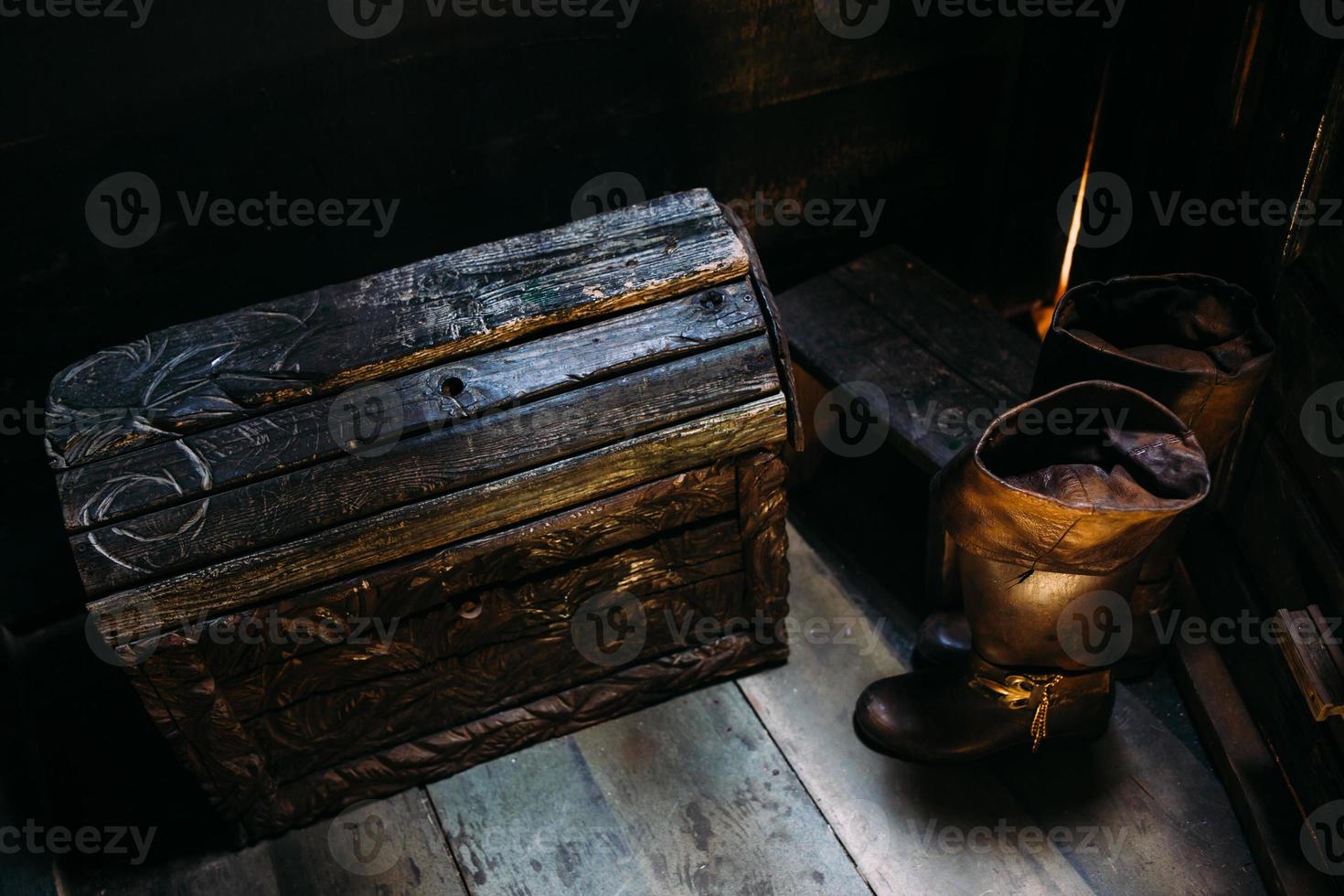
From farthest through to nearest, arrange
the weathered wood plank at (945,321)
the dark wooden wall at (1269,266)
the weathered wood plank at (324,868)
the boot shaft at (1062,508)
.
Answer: the weathered wood plank at (945,321), the weathered wood plank at (324,868), the dark wooden wall at (1269,266), the boot shaft at (1062,508)

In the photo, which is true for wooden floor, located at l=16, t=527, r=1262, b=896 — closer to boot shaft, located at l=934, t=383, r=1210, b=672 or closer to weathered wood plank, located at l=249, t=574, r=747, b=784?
weathered wood plank, located at l=249, t=574, r=747, b=784

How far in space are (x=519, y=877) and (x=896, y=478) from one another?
1.35 metres

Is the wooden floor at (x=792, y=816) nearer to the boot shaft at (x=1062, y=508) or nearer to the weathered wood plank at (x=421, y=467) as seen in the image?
the boot shaft at (x=1062, y=508)

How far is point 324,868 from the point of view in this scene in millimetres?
2137

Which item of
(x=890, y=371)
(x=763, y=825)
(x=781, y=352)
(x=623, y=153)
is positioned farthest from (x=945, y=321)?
(x=763, y=825)

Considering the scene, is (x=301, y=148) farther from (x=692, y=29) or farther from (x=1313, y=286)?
(x=1313, y=286)

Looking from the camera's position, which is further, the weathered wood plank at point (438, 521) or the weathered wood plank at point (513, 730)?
the weathered wood plank at point (513, 730)

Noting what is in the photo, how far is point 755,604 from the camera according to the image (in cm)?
229

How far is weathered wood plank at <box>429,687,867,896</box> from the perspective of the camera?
2066 millimetres

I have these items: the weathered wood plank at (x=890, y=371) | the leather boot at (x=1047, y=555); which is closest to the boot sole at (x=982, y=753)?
the leather boot at (x=1047, y=555)

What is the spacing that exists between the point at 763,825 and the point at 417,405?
1.02 meters

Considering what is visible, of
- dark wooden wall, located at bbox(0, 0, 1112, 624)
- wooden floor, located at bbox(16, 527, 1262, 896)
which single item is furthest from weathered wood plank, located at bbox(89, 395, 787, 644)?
dark wooden wall, located at bbox(0, 0, 1112, 624)

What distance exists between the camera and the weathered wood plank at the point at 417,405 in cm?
188

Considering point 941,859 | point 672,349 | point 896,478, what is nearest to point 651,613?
point 672,349
